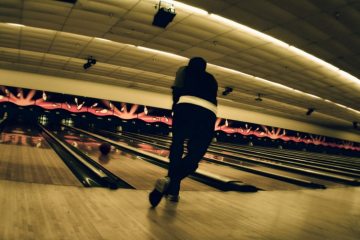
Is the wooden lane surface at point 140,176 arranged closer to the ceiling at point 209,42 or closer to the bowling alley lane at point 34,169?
the bowling alley lane at point 34,169

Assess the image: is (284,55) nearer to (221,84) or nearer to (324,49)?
(324,49)

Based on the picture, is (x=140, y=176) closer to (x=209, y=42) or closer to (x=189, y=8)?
(x=189, y=8)

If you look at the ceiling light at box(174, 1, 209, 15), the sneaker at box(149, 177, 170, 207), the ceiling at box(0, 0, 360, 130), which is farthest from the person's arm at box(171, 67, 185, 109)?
the ceiling light at box(174, 1, 209, 15)

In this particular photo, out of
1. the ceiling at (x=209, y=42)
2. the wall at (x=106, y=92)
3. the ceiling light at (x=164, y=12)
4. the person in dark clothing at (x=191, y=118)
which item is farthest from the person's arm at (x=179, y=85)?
the wall at (x=106, y=92)

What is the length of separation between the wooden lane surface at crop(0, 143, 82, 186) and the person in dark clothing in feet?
4.10

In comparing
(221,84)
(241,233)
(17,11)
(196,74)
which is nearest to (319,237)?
(241,233)

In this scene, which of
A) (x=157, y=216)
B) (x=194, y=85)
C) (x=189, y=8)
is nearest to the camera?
(x=157, y=216)

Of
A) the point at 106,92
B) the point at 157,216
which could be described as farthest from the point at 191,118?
the point at 106,92

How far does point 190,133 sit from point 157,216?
653 mm

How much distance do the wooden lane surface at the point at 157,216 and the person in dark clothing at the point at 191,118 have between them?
0.30 meters

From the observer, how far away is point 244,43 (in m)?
7.97

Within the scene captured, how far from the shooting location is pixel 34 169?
3605mm

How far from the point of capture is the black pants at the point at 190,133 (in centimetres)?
225

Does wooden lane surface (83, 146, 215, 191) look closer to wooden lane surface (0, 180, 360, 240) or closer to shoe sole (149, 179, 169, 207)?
wooden lane surface (0, 180, 360, 240)
